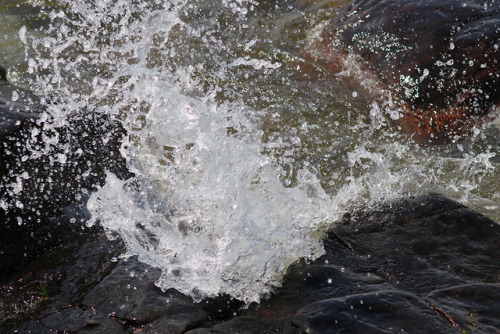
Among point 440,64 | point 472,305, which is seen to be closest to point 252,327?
point 472,305

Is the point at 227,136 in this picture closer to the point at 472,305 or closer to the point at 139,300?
the point at 139,300

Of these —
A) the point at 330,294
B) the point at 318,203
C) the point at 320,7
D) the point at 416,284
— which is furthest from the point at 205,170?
the point at 320,7

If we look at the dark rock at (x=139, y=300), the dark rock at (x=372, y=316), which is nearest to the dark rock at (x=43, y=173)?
the dark rock at (x=139, y=300)

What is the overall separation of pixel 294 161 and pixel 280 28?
315 centimetres

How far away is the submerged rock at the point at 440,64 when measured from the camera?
5.09 meters

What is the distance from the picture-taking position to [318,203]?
12.5ft

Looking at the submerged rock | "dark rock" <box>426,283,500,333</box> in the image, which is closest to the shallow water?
the submerged rock

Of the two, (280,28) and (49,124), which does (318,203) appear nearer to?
(49,124)

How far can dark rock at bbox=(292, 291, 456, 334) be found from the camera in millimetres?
2439

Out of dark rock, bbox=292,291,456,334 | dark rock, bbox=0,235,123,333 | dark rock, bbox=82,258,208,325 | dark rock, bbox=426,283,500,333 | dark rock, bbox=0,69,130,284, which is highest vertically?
dark rock, bbox=0,69,130,284

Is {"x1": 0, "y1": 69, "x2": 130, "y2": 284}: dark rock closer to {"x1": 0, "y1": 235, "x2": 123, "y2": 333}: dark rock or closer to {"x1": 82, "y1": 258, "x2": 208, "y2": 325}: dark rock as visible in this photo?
{"x1": 0, "y1": 235, "x2": 123, "y2": 333}: dark rock

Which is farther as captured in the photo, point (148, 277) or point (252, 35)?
point (252, 35)

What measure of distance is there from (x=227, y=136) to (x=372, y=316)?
81.1 inches

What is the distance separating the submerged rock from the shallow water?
25cm
